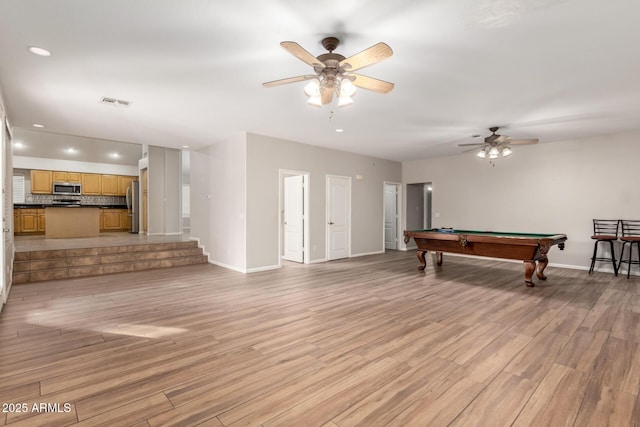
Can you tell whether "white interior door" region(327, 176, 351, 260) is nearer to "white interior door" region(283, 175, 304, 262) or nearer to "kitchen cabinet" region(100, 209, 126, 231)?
"white interior door" region(283, 175, 304, 262)

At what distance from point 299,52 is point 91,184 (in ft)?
38.7

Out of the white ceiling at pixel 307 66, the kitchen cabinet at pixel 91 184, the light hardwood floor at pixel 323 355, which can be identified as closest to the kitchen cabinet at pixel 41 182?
the kitchen cabinet at pixel 91 184

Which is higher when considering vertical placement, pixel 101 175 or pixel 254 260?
pixel 101 175

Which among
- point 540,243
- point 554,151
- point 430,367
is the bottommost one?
point 430,367

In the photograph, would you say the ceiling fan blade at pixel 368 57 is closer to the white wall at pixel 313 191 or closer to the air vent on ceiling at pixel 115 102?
the air vent on ceiling at pixel 115 102

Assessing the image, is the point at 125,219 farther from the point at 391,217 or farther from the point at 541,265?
the point at 541,265

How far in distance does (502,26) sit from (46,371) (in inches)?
176

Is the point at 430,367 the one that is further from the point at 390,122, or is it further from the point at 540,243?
the point at 390,122

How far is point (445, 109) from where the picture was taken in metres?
4.66

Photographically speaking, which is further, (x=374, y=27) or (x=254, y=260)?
(x=254, y=260)

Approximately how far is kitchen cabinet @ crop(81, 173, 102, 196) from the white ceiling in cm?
639

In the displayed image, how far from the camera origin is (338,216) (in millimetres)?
7809

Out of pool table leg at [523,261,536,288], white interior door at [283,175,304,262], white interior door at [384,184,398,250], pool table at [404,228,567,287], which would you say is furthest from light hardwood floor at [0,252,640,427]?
white interior door at [384,184,398,250]

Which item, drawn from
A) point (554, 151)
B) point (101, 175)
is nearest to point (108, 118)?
point (101, 175)
